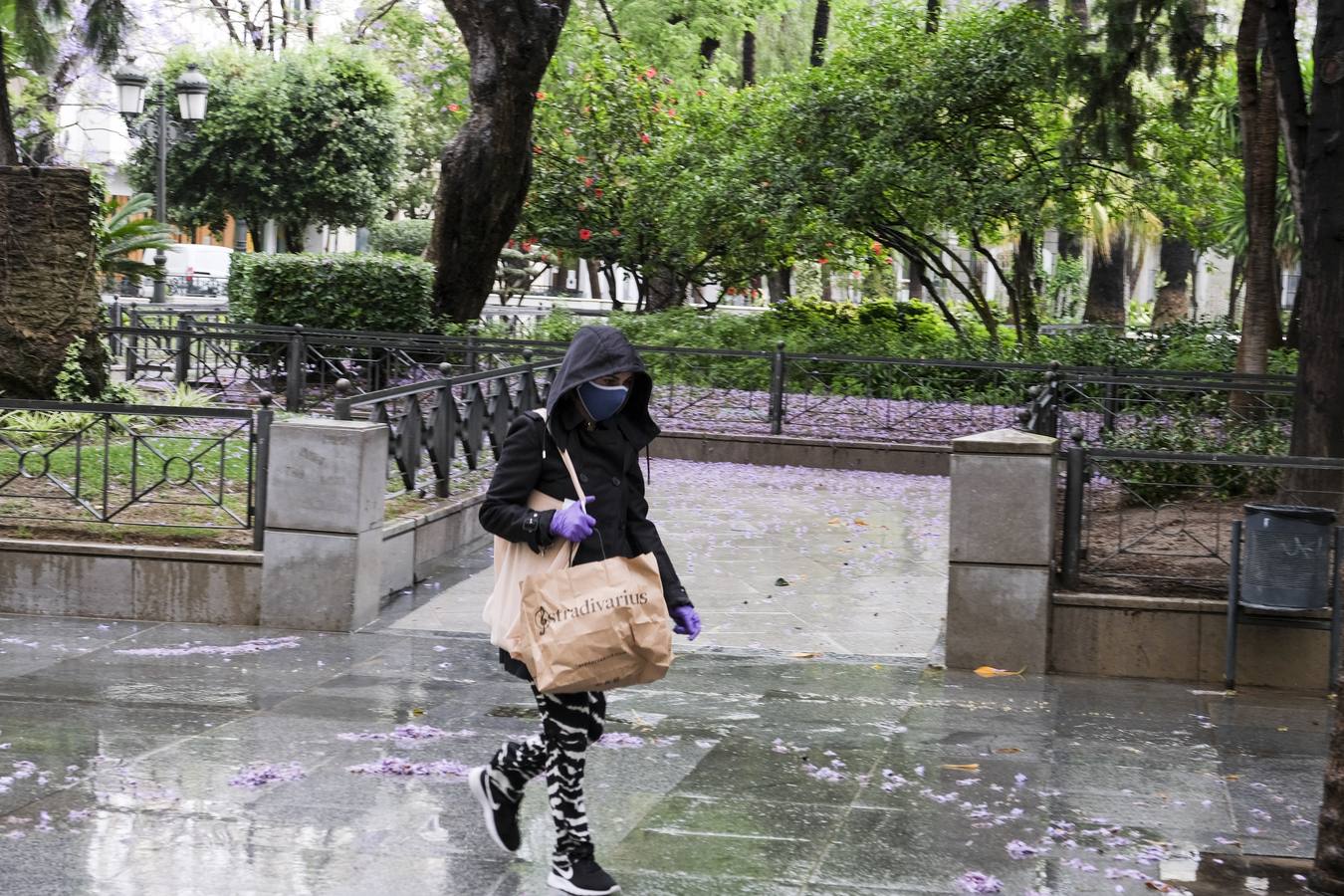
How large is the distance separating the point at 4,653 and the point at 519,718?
3.01m

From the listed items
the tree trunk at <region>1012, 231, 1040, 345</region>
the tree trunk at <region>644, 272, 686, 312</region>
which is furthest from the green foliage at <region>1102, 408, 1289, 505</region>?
the tree trunk at <region>644, 272, 686, 312</region>

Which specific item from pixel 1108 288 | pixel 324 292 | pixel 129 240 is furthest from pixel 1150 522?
pixel 1108 288

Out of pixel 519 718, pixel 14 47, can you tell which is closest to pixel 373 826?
pixel 519 718

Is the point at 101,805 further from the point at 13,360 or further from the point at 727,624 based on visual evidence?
the point at 13,360

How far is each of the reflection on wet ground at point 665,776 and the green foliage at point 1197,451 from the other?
2251 millimetres

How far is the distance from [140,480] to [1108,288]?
74.6 ft

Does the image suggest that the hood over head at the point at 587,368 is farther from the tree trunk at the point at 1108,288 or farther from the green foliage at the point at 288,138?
the green foliage at the point at 288,138

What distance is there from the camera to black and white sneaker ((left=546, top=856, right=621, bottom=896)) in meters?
4.60

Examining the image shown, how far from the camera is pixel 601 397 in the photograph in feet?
15.5

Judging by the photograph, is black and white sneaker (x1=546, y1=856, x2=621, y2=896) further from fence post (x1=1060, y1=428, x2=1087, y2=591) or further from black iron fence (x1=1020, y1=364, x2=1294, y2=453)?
black iron fence (x1=1020, y1=364, x2=1294, y2=453)

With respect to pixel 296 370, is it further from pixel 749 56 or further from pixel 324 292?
pixel 749 56

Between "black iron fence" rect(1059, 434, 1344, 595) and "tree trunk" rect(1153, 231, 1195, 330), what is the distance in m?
23.1

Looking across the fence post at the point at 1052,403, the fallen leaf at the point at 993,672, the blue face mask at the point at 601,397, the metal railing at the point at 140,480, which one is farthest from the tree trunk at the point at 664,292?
the blue face mask at the point at 601,397

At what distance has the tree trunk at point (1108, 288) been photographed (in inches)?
1136
